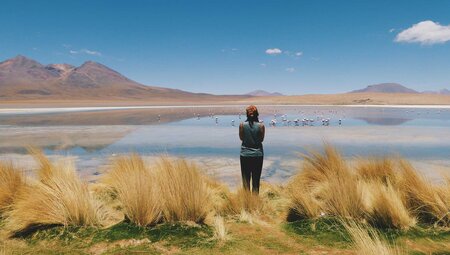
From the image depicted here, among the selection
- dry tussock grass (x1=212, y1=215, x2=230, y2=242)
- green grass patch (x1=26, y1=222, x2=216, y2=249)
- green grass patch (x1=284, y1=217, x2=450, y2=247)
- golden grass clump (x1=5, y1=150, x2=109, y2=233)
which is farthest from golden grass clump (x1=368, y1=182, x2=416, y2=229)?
golden grass clump (x1=5, y1=150, x2=109, y2=233)

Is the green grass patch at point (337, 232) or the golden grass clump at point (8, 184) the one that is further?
the golden grass clump at point (8, 184)

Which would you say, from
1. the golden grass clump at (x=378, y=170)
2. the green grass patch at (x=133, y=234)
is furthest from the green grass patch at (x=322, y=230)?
the golden grass clump at (x=378, y=170)

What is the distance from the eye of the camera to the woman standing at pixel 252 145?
5.31 metres

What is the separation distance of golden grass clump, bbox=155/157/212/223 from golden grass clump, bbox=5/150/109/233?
860 mm

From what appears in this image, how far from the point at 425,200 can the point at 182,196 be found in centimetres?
306

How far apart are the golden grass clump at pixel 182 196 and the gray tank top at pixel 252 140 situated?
1.03 m

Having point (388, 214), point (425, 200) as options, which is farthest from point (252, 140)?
point (425, 200)

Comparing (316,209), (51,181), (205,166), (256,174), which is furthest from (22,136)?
(316,209)

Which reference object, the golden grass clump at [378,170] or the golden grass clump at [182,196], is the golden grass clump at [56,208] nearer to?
the golden grass clump at [182,196]

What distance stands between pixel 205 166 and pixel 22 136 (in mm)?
10134

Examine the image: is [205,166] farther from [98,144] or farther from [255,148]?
[98,144]

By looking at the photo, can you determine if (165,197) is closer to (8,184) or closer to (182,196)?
(182,196)

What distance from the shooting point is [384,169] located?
6141 mm

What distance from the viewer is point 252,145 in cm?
539
